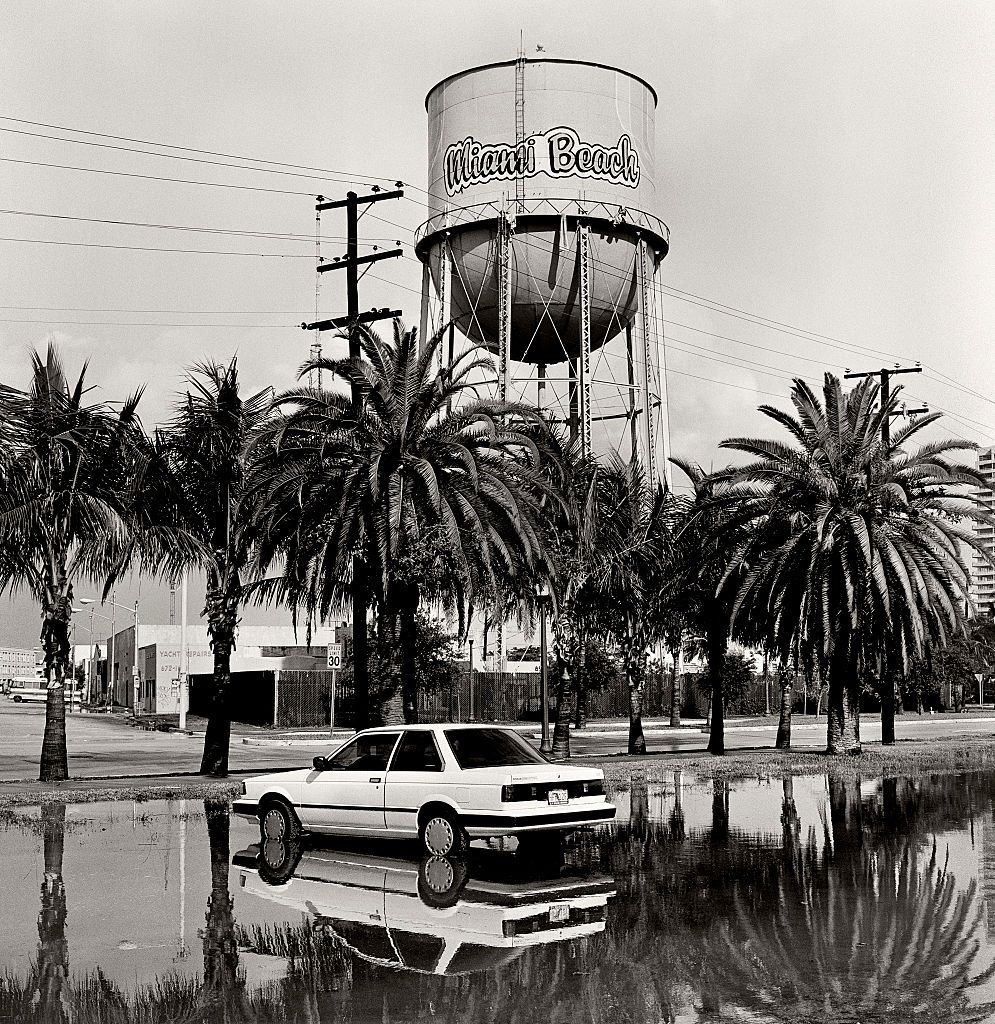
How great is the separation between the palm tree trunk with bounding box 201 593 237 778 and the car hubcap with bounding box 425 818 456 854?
36.5 feet

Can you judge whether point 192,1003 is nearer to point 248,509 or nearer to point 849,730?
point 248,509

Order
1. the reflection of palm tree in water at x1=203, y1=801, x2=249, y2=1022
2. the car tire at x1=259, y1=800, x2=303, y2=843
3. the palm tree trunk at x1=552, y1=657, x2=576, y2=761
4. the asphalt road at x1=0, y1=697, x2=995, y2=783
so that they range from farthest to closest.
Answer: the asphalt road at x1=0, y1=697, x2=995, y2=783, the palm tree trunk at x1=552, y1=657, x2=576, y2=761, the car tire at x1=259, y1=800, x2=303, y2=843, the reflection of palm tree in water at x1=203, y1=801, x2=249, y2=1022

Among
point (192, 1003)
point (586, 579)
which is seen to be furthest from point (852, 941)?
point (586, 579)

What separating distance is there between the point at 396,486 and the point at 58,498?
217 inches

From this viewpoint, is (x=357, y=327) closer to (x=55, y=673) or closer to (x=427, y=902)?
(x=55, y=673)

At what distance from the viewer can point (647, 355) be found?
132ft

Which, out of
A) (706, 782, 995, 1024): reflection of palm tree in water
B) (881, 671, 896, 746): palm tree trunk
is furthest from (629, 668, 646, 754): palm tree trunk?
(706, 782, 995, 1024): reflection of palm tree in water

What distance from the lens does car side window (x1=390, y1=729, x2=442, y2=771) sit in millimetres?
13625

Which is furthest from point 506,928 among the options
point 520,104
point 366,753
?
point 520,104

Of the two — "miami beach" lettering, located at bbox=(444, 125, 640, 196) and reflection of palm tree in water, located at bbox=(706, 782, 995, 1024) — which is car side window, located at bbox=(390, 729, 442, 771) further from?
"miami beach" lettering, located at bbox=(444, 125, 640, 196)

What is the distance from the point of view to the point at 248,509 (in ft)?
77.9

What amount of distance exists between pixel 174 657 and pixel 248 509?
2335 inches

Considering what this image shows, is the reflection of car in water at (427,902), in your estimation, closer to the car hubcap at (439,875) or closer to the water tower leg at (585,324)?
the car hubcap at (439,875)

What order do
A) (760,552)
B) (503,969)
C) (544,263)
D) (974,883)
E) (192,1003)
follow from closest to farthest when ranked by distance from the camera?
(192,1003) < (503,969) < (974,883) < (760,552) < (544,263)
